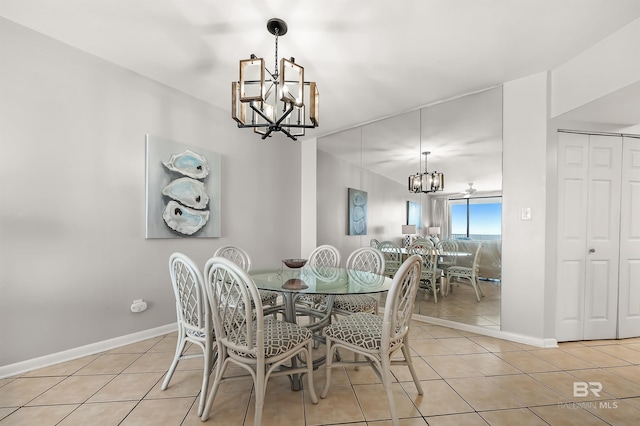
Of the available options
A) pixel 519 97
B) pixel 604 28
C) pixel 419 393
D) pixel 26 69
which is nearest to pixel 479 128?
pixel 519 97

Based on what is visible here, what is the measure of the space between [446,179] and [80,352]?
3.89 meters

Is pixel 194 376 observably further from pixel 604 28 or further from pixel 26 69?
pixel 604 28

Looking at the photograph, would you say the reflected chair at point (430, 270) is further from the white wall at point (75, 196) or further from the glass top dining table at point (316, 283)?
the white wall at point (75, 196)

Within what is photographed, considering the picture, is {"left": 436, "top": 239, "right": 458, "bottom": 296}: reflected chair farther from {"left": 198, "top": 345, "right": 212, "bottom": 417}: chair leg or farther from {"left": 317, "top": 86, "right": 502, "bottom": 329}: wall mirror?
{"left": 198, "top": 345, "right": 212, "bottom": 417}: chair leg

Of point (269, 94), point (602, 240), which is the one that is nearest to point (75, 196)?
point (269, 94)

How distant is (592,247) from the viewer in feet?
9.58

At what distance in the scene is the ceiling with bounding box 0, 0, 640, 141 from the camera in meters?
1.97

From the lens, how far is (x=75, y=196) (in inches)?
95.5

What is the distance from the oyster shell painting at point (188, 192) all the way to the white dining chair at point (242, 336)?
174cm

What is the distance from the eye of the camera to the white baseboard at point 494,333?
107 inches

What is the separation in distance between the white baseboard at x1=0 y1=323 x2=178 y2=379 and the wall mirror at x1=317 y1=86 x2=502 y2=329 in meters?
2.53

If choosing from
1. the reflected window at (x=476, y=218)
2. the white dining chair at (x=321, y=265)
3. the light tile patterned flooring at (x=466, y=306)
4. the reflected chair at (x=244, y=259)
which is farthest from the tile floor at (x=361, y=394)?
the reflected window at (x=476, y=218)

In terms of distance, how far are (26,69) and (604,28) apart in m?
4.34

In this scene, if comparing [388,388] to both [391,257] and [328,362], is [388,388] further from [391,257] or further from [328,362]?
[391,257]
